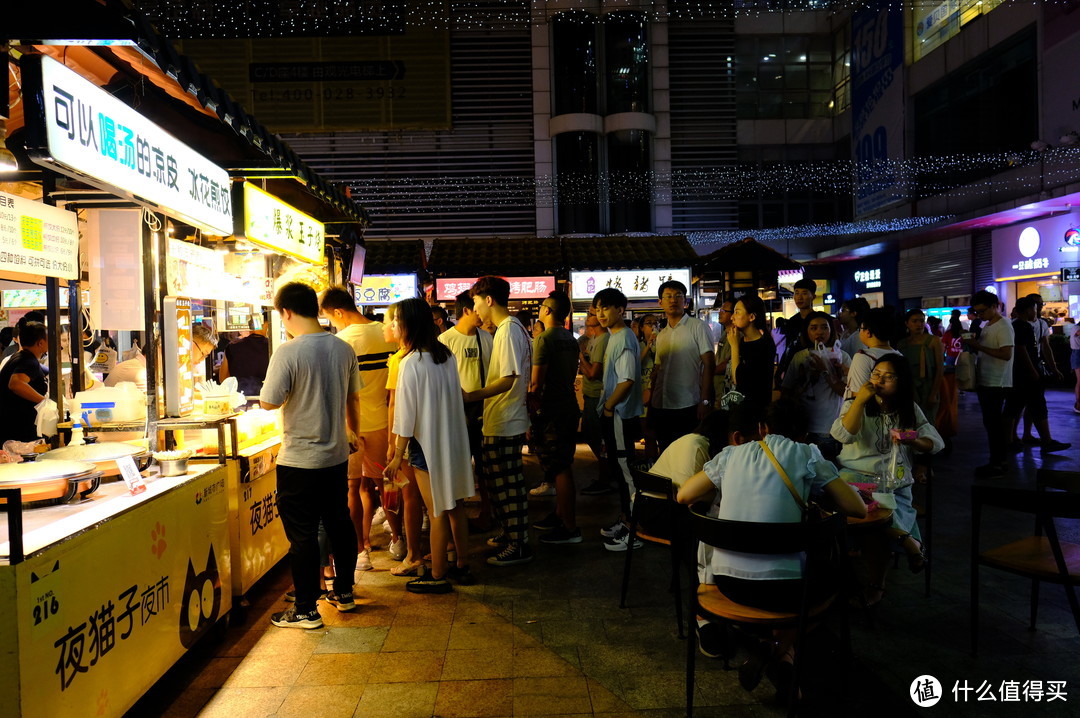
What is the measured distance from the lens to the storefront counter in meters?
2.31

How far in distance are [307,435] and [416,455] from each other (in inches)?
30.4

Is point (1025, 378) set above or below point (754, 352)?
below

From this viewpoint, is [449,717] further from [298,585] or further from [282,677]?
[298,585]

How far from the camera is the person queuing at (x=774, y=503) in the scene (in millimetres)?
2844

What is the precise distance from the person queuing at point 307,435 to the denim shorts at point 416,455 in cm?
45

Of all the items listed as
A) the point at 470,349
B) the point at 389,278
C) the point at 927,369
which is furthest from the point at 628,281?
the point at 470,349

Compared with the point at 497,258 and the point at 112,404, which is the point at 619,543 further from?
the point at 497,258

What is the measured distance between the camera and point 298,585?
3982 mm

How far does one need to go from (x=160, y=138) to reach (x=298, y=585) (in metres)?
2.60

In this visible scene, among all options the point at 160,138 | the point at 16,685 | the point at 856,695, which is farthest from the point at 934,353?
the point at 16,685

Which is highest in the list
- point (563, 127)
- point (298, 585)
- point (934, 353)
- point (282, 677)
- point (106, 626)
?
point (563, 127)

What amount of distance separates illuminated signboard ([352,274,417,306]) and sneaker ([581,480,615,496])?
7275mm

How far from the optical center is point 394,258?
14.0 m

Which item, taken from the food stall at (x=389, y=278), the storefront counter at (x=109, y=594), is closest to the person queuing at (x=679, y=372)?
the storefront counter at (x=109, y=594)
